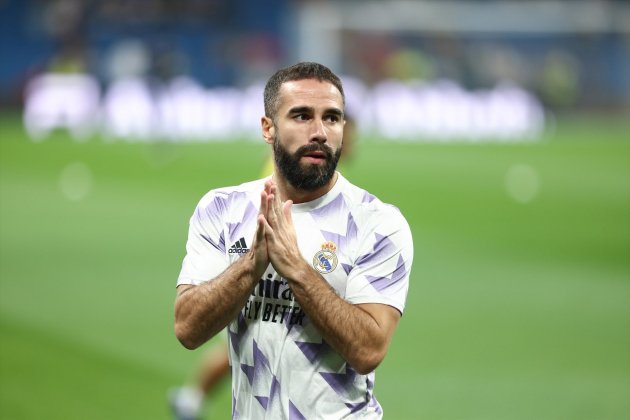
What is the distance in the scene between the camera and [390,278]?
414cm

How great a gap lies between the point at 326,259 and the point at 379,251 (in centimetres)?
19

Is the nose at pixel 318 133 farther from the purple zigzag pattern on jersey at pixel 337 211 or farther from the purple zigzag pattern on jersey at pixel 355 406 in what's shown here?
the purple zigzag pattern on jersey at pixel 355 406

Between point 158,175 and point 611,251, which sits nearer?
point 611,251

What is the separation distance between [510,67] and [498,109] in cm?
329

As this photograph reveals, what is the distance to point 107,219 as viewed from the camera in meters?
17.3

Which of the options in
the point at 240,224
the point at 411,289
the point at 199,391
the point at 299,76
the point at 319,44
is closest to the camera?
the point at 299,76

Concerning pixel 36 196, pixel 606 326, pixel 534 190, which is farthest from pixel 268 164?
pixel 534 190

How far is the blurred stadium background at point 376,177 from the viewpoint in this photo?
9.40 metres

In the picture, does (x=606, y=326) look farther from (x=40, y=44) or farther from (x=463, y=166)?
(x=40, y=44)

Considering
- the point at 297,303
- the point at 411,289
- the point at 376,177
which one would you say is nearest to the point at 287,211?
the point at 297,303

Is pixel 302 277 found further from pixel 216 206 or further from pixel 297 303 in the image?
pixel 216 206

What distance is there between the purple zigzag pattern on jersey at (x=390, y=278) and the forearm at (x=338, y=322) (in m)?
0.14

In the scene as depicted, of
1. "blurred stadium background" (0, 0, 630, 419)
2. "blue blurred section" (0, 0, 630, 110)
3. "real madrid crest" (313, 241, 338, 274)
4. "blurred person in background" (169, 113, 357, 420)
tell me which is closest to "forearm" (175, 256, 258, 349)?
"real madrid crest" (313, 241, 338, 274)

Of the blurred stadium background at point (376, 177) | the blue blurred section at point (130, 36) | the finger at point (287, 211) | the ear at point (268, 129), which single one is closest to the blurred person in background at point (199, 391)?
the blurred stadium background at point (376, 177)
